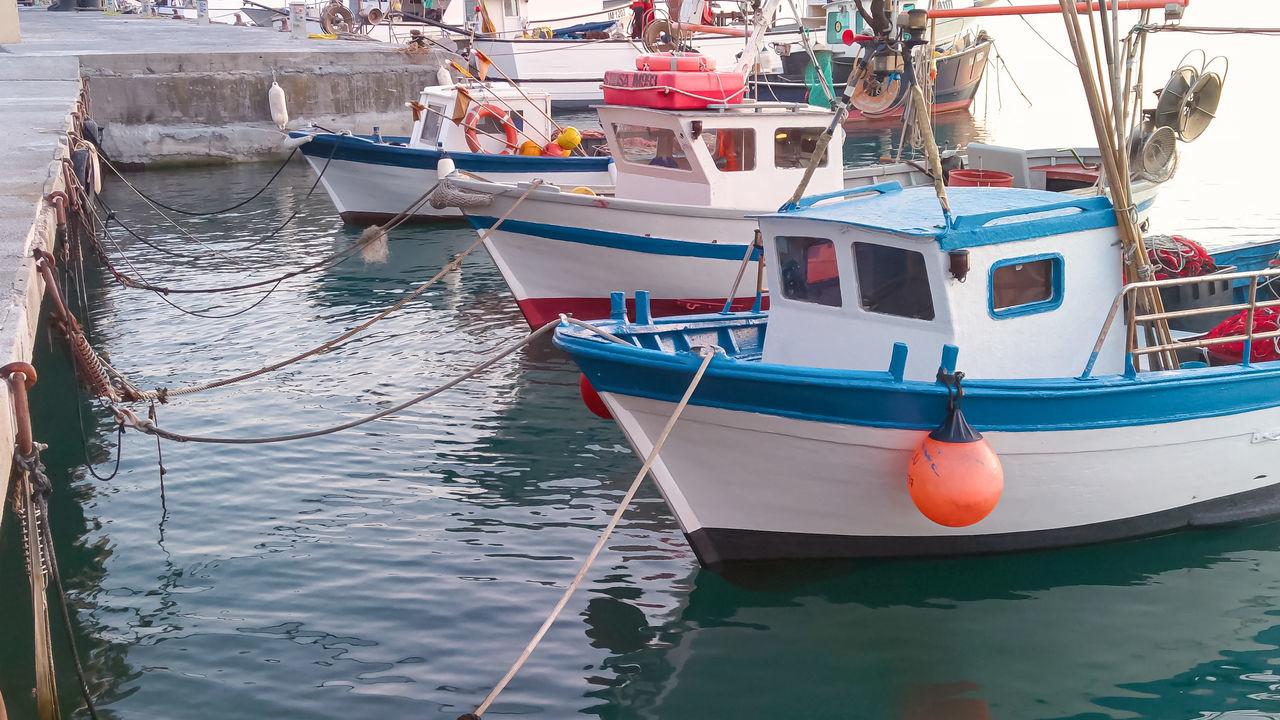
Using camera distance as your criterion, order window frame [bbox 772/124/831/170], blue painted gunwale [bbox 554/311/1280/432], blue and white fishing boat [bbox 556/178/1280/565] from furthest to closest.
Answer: window frame [bbox 772/124/831/170] → blue and white fishing boat [bbox 556/178/1280/565] → blue painted gunwale [bbox 554/311/1280/432]

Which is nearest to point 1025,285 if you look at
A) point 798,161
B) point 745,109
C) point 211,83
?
point 745,109

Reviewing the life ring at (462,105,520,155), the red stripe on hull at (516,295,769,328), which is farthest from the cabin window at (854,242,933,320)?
the life ring at (462,105,520,155)

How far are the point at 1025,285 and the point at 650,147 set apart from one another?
593 centimetres

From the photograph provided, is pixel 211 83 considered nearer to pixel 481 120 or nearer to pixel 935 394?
pixel 481 120

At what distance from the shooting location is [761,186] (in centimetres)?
1134

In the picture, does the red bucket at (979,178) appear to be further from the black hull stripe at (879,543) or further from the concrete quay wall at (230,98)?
the concrete quay wall at (230,98)

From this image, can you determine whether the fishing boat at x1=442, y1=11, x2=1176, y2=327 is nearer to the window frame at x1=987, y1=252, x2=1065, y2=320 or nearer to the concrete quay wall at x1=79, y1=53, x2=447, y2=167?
the window frame at x1=987, y1=252, x2=1065, y2=320

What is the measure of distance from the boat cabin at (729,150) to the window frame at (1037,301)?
5.00 meters

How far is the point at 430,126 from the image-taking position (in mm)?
18016

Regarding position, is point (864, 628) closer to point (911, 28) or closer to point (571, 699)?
point (571, 699)

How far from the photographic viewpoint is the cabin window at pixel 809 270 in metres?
6.62

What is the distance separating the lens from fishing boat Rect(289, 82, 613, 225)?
1633 cm

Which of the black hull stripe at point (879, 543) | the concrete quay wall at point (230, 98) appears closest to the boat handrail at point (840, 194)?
the black hull stripe at point (879, 543)

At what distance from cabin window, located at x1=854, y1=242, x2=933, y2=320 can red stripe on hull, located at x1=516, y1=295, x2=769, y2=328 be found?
197 inches
